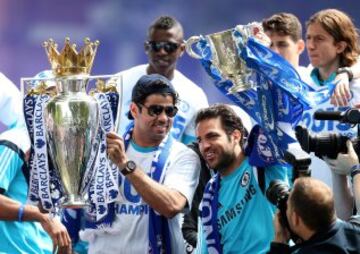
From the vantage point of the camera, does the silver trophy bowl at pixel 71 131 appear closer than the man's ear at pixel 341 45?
Yes

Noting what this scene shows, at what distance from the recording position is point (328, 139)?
4.14 meters

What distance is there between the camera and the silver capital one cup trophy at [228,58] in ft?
14.2

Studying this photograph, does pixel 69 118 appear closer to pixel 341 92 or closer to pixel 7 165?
pixel 7 165

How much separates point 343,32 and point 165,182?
43.4 inches

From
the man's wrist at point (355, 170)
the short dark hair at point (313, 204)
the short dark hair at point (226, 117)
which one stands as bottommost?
the short dark hair at point (313, 204)

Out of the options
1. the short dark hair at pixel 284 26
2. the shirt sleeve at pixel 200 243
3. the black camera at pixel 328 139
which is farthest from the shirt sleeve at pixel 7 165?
the black camera at pixel 328 139

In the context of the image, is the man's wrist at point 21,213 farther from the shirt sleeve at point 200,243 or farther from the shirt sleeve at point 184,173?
the shirt sleeve at point 200,243

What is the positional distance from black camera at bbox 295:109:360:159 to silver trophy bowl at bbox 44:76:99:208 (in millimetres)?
788

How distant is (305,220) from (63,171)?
944mm

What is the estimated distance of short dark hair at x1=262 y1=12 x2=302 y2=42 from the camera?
5.69m

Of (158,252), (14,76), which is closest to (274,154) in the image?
(158,252)

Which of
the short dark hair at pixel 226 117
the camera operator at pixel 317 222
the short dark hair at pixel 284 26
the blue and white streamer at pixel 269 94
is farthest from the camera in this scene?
the short dark hair at pixel 284 26

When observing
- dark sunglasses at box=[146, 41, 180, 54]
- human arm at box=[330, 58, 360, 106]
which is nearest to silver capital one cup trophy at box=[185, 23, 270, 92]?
human arm at box=[330, 58, 360, 106]

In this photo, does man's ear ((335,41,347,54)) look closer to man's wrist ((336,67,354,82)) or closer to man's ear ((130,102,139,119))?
man's wrist ((336,67,354,82))
